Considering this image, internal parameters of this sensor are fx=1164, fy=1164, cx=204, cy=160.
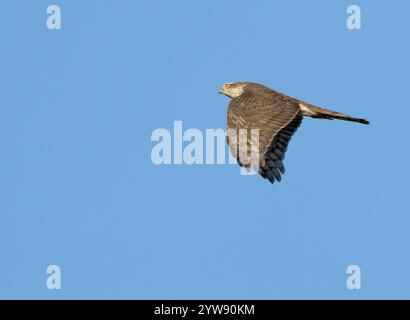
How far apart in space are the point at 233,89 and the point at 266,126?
16.8 ft

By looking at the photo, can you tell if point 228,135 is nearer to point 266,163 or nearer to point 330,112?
point 266,163

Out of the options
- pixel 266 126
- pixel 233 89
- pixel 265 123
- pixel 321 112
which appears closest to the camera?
pixel 266 126

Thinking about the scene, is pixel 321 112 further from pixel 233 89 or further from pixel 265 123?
pixel 233 89

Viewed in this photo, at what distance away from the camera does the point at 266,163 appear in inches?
786

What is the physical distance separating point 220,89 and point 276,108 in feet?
14.8

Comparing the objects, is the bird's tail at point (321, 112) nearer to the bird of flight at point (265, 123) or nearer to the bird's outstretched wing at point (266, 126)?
the bird of flight at point (265, 123)

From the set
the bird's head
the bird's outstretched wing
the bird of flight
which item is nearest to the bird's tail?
the bird of flight

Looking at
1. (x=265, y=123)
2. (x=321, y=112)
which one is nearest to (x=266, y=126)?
(x=265, y=123)

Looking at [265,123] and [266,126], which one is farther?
[265,123]

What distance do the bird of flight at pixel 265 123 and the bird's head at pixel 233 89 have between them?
0.56 m

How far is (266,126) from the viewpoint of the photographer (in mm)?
18547

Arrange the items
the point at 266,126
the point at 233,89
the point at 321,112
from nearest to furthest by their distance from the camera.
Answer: the point at 266,126, the point at 321,112, the point at 233,89
